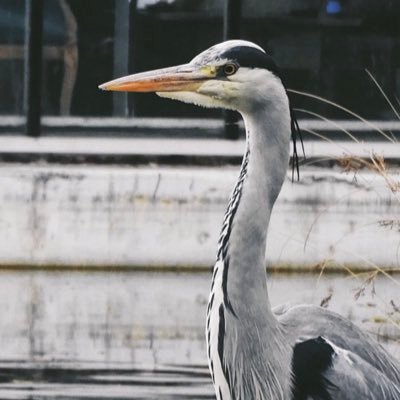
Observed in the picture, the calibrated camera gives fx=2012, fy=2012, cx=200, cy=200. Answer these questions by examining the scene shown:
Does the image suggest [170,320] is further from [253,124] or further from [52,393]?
[253,124]

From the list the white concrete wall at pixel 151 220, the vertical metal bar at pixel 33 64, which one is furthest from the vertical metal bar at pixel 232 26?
the vertical metal bar at pixel 33 64

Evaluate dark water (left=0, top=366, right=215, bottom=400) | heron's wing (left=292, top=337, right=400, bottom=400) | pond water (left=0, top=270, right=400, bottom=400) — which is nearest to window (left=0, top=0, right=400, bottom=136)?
pond water (left=0, top=270, right=400, bottom=400)

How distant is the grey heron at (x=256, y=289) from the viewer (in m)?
5.88

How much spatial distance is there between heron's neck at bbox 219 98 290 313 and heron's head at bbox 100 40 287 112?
49mm

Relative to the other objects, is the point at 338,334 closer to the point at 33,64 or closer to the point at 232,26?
the point at 232,26

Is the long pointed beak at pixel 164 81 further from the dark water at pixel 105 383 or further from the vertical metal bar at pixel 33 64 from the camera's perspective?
the vertical metal bar at pixel 33 64

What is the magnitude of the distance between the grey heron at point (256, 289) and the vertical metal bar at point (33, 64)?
336 inches

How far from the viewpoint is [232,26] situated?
1440 centimetres

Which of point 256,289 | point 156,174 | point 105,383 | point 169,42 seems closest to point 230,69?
point 256,289

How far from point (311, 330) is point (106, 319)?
540 cm

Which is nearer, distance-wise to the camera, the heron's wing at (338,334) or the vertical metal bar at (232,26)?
the heron's wing at (338,334)

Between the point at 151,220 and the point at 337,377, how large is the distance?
7692 mm

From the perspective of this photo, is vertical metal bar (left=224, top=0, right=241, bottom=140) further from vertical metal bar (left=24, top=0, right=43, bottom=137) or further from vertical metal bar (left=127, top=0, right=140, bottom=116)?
vertical metal bar (left=24, top=0, right=43, bottom=137)

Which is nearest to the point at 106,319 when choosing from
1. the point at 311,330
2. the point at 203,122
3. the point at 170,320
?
the point at 170,320
